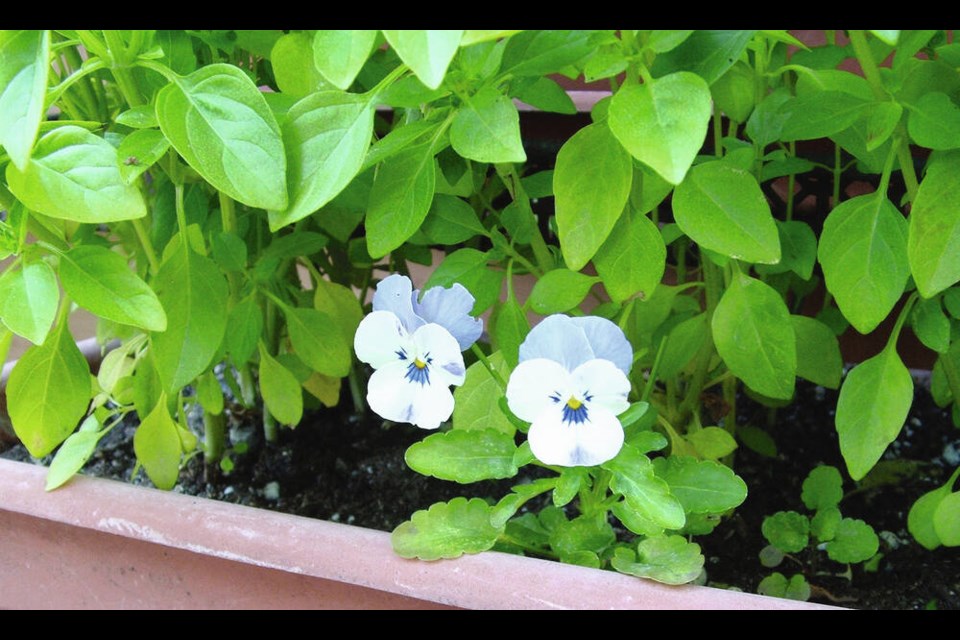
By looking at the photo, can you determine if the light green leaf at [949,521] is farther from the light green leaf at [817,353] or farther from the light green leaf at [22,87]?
the light green leaf at [22,87]

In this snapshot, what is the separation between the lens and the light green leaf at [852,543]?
73cm

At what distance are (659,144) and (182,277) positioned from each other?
0.38m

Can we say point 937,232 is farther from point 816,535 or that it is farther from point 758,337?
point 816,535

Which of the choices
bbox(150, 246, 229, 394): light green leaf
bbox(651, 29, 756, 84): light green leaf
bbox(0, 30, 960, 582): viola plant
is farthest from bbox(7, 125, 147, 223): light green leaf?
bbox(651, 29, 756, 84): light green leaf

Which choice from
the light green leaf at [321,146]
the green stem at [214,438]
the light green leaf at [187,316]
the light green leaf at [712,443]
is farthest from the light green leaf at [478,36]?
the green stem at [214,438]

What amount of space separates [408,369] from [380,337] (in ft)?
0.10

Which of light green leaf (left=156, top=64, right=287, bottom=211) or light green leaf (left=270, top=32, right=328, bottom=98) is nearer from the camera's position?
light green leaf (left=156, top=64, right=287, bottom=211)

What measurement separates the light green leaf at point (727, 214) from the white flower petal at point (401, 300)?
179mm

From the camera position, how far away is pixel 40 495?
2.41 feet

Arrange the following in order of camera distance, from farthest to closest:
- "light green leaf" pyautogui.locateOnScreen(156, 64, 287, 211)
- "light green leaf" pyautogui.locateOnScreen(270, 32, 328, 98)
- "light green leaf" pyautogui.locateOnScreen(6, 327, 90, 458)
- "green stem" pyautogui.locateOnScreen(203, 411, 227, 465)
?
"green stem" pyautogui.locateOnScreen(203, 411, 227, 465)
"light green leaf" pyautogui.locateOnScreen(6, 327, 90, 458)
"light green leaf" pyautogui.locateOnScreen(270, 32, 328, 98)
"light green leaf" pyautogui.locateOnScreen(156, 64, 287, 211)

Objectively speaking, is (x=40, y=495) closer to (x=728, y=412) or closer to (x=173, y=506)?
(x=173, y=506)

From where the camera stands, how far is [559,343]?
55 cm

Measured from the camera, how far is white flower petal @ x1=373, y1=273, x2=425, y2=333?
59 centimetres

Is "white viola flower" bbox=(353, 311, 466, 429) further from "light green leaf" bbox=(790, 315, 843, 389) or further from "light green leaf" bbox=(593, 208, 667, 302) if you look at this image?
"light green leaf" bbox=(790, 315, 843, 389)
